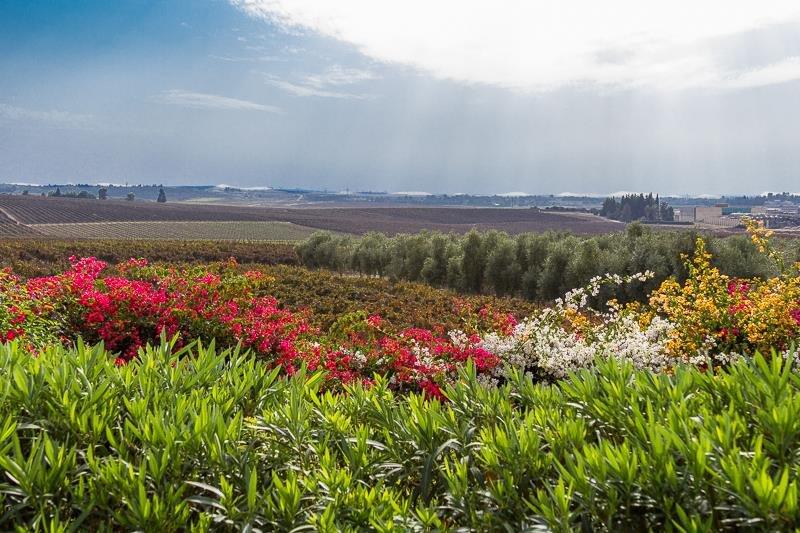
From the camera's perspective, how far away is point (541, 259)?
3684 centimetres

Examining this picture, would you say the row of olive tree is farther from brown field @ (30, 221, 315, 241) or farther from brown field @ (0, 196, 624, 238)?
brown field @ (0, 196, 624, 238)

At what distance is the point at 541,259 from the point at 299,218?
115m

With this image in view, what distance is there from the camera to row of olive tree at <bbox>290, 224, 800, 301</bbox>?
32938mm

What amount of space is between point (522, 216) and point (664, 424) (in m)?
165

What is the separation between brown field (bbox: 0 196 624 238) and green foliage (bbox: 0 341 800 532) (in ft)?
338

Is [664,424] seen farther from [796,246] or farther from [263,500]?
[796,246]

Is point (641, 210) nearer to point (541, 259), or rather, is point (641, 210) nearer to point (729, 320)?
point (541, 259)

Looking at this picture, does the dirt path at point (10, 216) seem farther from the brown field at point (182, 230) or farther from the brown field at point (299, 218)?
the brown field at point (182, 230)

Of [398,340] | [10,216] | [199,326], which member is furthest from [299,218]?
[199,326]

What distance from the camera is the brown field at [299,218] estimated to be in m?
117

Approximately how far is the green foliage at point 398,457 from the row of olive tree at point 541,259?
30.0m

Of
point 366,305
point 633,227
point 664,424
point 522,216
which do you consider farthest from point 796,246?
point 522,216

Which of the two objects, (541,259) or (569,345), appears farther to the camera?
(541,259)

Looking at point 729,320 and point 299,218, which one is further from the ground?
point 299,218
